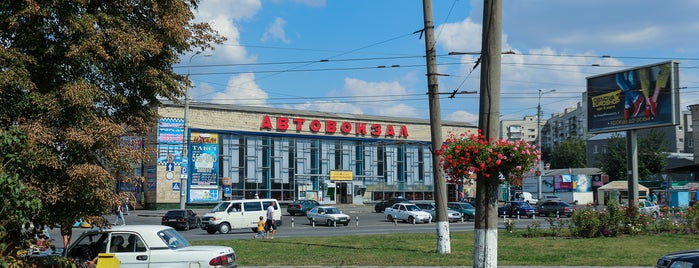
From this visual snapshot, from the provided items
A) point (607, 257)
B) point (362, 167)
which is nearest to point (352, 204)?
point (362, 167)

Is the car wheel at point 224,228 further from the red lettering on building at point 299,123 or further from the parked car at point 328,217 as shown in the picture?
the red lettering on building at point 299,123

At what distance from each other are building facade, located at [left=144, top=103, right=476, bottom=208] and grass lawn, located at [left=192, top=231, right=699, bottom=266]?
31389 mm

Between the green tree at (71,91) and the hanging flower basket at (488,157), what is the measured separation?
5.03 m

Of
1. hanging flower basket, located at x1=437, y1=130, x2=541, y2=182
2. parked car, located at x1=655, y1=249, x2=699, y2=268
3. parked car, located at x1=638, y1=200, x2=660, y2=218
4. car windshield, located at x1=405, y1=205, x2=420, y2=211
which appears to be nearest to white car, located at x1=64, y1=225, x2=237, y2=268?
hanging flower basket, located at x1=437, y1=130, x2=541, y2=182

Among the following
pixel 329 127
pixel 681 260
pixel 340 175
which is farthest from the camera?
pixel 340 175

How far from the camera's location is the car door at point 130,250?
12656 mm

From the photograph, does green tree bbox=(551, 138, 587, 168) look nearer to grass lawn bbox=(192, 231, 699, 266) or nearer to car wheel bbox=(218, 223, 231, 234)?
car wheel bbox=(218, 223, 231, 234)

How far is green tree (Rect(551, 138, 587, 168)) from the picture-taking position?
135750 millimetres

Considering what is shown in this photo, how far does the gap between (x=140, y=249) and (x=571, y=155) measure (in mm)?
132886

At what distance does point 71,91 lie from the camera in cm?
999

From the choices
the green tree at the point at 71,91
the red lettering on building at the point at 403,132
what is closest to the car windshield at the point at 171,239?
the green tree at the point at 71,91

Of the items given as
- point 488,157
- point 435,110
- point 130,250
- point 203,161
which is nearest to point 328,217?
point 203,161

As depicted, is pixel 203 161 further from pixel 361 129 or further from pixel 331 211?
pixel 331 211

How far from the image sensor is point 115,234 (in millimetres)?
12789
